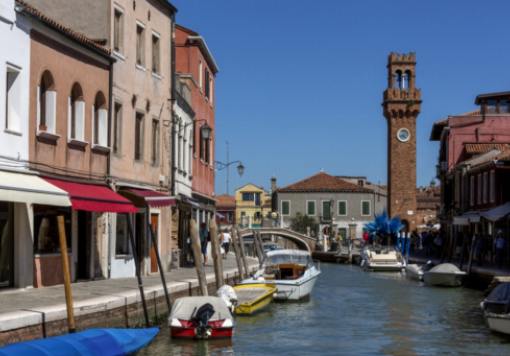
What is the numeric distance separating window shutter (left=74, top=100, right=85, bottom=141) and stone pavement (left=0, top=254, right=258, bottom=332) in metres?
3.40

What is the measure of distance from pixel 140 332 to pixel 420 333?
740 centimetres

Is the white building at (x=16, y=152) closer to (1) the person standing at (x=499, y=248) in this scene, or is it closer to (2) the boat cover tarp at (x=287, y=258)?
(2) the boat cover tarp at (x=287, y=258)

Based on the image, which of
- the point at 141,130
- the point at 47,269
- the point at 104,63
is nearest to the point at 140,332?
the point at 47,269

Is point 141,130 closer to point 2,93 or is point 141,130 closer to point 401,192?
point 2,93

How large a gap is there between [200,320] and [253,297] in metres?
5.78

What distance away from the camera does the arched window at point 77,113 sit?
2072 centimetres

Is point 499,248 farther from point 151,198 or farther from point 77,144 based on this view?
point 77,144

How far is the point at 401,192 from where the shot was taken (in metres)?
71.4

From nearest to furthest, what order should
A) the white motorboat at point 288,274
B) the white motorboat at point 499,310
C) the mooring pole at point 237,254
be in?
the white motorboat at point 499,310 → the white motorboat at point 288,274 → the mooring pole at point 237,254

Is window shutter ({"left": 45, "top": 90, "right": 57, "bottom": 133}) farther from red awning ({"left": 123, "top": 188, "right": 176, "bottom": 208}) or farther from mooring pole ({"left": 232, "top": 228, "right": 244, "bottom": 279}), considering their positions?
mooring pole ({"left": 232, "top": 228, "right": 244, "bottom": 279})

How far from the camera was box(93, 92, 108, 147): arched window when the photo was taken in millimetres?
22078

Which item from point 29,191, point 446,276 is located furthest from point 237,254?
point 29,191

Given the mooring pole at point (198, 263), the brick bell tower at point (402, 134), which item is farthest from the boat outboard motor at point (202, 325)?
the brick bell tower at point (402, 134)

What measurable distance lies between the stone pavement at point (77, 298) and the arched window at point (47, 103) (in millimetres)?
3415
